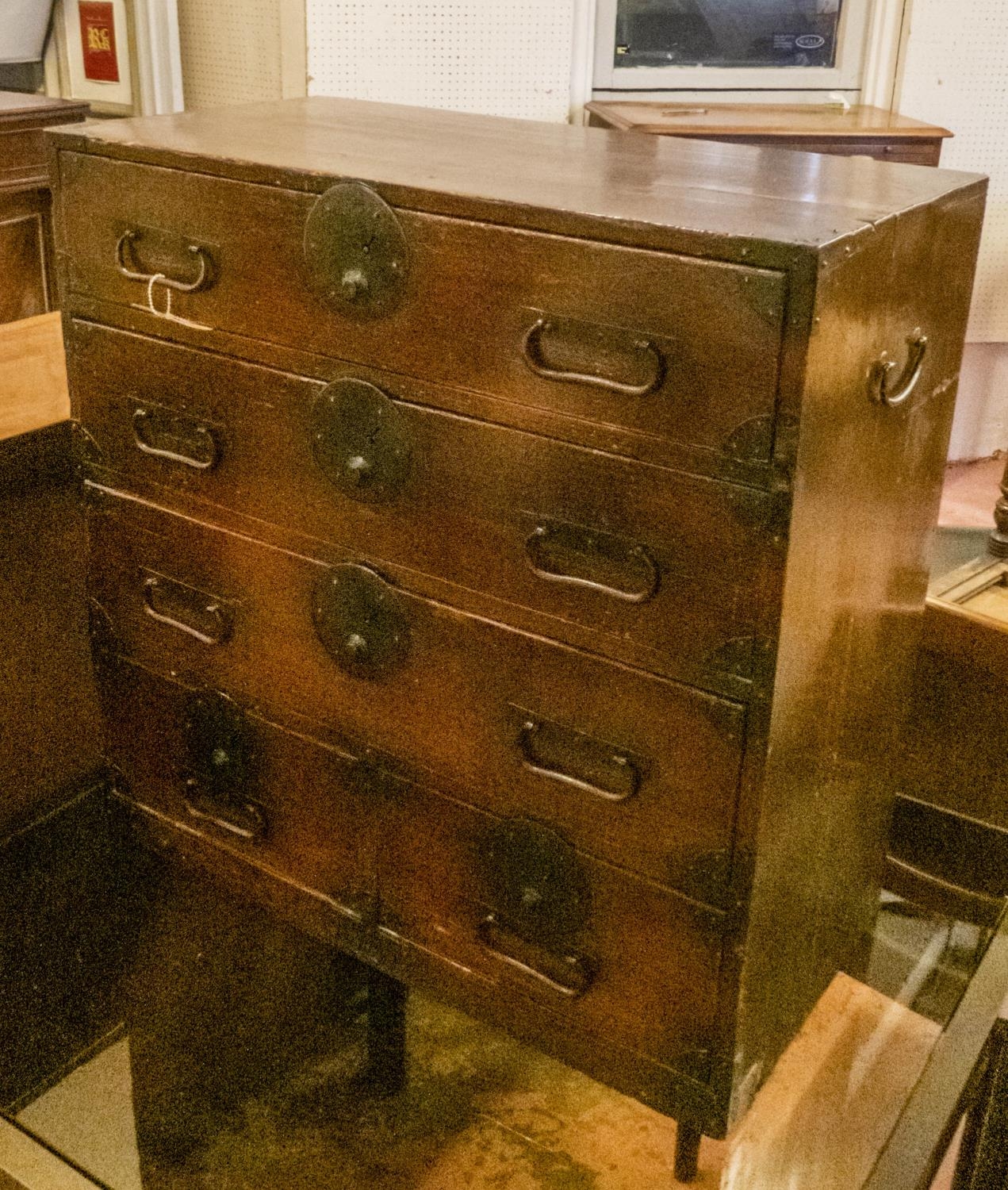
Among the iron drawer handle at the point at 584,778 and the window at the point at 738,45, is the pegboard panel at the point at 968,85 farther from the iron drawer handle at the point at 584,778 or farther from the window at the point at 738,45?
the iron drawer handle at the point at 584,778

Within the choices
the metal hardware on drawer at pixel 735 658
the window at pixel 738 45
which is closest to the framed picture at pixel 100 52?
the window at pixel 738 45

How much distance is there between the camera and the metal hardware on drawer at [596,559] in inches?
38.8

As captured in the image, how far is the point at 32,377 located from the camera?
158 cm

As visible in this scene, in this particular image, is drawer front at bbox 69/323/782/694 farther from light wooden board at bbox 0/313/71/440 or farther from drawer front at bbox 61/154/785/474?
light wooden board at bbox 0/313/71/440

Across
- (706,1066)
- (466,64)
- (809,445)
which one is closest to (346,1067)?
(706,1066)

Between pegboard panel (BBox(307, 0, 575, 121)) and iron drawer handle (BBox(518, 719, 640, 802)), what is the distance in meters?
2.05

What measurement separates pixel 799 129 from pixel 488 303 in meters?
2.19

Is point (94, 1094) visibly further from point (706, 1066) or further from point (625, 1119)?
point (706, 1066)

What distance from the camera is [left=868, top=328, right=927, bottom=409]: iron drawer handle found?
1.00 metres

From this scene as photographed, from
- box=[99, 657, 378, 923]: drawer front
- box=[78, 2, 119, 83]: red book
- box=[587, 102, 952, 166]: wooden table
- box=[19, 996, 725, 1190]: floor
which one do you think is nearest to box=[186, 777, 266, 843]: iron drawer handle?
box=[99, 657, 378, 923]: drawer front

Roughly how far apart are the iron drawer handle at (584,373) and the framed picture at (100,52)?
259 cm

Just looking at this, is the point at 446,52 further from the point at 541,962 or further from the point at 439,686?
the point at 541,962

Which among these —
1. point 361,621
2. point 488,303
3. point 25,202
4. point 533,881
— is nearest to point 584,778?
point 533,881

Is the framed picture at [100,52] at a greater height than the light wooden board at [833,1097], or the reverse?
the framed picture at [100,52]
